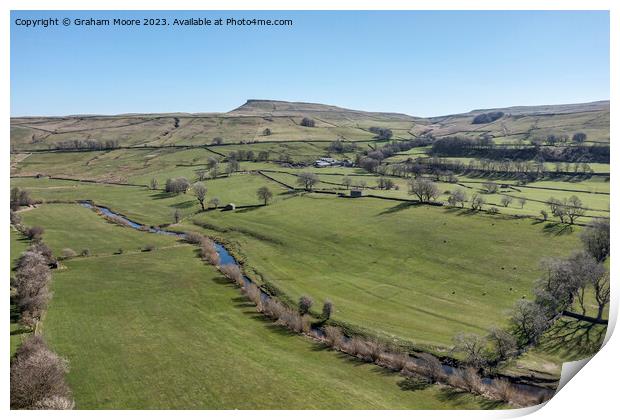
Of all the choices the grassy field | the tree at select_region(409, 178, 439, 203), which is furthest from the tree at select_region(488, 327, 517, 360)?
the tree at select_region(409, 178, 439, 203)

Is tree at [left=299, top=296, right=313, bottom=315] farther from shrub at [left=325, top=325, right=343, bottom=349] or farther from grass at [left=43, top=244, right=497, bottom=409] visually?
shrub at [left=325, top=325, right=343, bottom=349]

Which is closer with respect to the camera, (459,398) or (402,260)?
(459,398)

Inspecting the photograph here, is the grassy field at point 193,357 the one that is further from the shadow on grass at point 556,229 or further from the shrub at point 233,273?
the shadow on grass at point 556,229

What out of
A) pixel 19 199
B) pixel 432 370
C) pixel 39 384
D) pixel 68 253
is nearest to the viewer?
pixel 39 384

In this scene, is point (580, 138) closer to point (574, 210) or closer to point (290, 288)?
point (574, 210)

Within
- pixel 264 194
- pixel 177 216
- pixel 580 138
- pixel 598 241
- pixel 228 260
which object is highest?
pixel 580 138

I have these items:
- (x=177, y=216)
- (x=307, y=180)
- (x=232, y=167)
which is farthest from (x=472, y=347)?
(x=232, y=167)

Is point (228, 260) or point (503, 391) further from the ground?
point (228, 260)

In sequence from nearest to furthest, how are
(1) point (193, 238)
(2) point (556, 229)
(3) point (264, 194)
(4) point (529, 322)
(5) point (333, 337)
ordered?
(5) point (333, 337) → (4) point (529, 322) → (2) point (556, 229) → (1) point (193, 238) → (3) point (264, 194)
